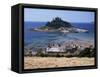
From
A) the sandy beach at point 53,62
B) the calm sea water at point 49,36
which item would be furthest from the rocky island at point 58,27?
the sandy beach at point 53,62

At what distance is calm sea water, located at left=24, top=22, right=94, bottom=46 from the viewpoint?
221cm

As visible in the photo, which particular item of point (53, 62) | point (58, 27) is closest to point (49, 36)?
point (58, 27)

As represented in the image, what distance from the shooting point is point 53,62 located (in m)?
2.31

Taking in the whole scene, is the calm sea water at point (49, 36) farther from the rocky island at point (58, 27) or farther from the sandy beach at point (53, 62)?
the sandy beach at point (53, 62)

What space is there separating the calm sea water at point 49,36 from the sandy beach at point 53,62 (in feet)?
0.45

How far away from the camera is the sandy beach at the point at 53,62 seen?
222 centimetres

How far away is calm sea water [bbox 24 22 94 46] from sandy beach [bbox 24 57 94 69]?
0.14m

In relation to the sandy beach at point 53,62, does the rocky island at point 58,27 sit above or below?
above

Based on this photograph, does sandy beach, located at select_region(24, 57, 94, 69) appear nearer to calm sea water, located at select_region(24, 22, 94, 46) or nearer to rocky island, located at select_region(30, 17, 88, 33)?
calm sea water, located at select_region(24, 22, 94, 46)

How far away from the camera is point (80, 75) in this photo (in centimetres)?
246

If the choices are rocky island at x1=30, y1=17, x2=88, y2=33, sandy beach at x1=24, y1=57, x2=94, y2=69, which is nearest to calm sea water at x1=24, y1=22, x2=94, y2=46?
rocky island at x1=30, y1=17, x2=88, y2=33

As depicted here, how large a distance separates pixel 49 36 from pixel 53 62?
0.23 meters

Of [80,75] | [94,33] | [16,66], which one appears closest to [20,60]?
[16,66]

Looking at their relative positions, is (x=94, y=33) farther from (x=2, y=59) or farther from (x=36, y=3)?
(x=2, y=59)
